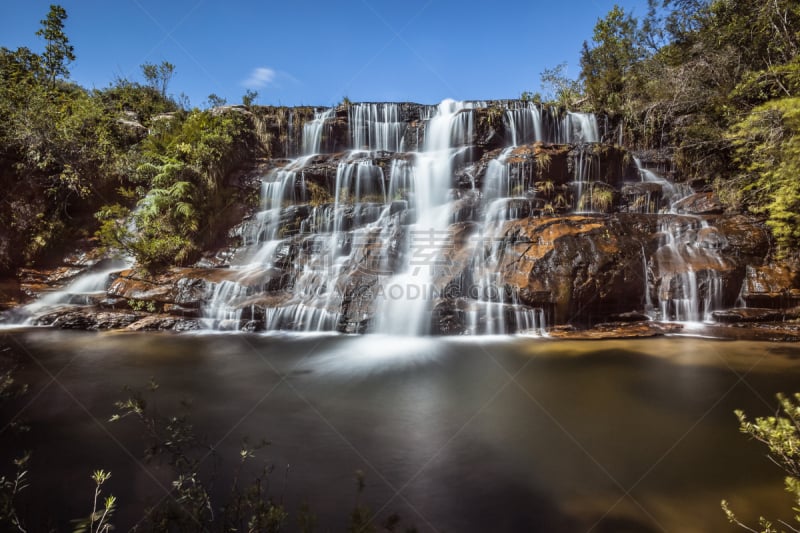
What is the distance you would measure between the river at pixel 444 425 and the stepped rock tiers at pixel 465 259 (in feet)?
3.60

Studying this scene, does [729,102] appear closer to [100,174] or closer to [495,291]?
[495,291]

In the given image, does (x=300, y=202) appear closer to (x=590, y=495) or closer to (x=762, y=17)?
(x=590, y=495)

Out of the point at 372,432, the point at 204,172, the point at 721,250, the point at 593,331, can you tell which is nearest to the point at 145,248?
the point at 204,172

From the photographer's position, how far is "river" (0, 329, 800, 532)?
2975 millimetres

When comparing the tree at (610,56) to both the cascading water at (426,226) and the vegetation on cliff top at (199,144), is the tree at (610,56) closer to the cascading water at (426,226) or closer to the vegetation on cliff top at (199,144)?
the vegetation on cliff top at (199,144)

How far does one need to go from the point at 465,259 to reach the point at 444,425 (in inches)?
202

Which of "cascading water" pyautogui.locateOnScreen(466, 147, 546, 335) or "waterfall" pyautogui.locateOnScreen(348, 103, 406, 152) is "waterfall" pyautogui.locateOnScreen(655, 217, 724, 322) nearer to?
"cascading water" pyautogui.locateOnScreen(466, 147, 546, 335)

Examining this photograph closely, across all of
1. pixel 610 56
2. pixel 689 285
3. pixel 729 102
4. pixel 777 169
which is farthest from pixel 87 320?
pixel 610 56

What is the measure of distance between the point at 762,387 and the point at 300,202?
12.6 metres

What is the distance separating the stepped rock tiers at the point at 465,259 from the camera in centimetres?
799

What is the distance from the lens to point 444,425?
435 cm

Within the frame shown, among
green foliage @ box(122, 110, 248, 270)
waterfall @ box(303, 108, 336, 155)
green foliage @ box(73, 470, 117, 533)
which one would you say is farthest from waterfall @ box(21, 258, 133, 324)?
green foliage @ box(73, 470, 117, 533)

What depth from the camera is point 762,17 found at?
10352 millimetres

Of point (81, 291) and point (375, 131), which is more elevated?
point (375, 131)
